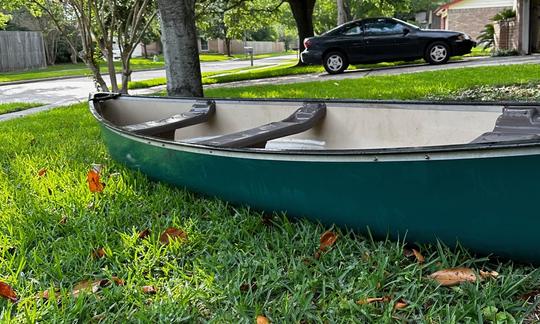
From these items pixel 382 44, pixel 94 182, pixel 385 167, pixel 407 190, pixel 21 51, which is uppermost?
pixel 21 51

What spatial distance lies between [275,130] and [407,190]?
1.35m

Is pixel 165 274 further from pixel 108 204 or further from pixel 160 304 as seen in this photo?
pixel 108 204

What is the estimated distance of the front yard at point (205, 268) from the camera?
6.66 feet

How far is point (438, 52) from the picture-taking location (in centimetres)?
1402

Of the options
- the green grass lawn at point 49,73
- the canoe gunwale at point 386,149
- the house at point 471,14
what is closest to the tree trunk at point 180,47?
the canoe gunwale at point 386,149

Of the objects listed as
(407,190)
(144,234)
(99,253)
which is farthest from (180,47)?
(407,190)

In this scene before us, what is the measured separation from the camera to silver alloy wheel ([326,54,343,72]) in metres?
14.5

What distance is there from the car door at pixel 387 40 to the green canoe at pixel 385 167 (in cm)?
1090

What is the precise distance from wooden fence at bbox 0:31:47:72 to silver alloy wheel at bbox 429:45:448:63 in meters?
23.3

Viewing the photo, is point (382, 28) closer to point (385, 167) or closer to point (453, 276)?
point (385, 167)

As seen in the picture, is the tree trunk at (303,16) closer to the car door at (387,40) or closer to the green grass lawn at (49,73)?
the car door at (387,40)

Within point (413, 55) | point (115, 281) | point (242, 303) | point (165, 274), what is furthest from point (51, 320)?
point (413, 55)

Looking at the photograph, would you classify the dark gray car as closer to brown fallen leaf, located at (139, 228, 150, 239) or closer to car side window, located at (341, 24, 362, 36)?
car side window, located at (341, 24, 362, 36)

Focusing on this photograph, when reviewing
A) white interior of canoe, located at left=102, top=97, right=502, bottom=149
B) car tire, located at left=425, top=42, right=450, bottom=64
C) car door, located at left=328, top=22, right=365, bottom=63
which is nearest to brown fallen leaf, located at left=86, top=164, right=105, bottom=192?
white interior of canoe, located at left=102, top=97, right=502, bottom=149
